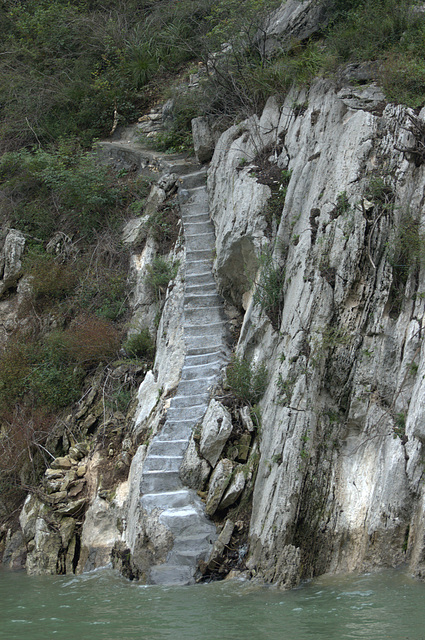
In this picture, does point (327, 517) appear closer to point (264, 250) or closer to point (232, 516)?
point (232, 516)

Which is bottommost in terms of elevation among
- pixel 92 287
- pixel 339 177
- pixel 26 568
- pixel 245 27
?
pixel 26 568

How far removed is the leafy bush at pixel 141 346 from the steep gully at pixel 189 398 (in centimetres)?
107

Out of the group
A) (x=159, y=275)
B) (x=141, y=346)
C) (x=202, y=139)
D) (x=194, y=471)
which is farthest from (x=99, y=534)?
(x=202, y=139)

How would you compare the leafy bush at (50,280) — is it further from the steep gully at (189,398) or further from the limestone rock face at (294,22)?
the limestone rock face at (294,22)

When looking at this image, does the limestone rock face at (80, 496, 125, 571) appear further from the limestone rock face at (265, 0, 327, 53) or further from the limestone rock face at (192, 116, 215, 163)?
the limestone rock face at (265, 0, 327, 53)

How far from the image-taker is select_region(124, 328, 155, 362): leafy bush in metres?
10.8

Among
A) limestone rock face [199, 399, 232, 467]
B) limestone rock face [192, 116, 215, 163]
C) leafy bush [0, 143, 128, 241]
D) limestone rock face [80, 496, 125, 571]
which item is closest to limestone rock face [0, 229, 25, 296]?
leafy bush [0, 143, 128, 241]

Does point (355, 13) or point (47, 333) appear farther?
point (47, 333)

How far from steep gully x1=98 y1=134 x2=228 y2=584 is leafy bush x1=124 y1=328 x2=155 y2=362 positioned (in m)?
1.07

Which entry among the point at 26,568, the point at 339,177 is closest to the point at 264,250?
the point at 339,177

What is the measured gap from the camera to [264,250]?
903 cm

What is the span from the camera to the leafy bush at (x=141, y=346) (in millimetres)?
10812

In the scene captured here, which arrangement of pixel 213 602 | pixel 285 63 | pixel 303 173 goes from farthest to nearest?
pixel 285 63
pixel 303 173
pixel 213 602

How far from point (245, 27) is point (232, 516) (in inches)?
351
